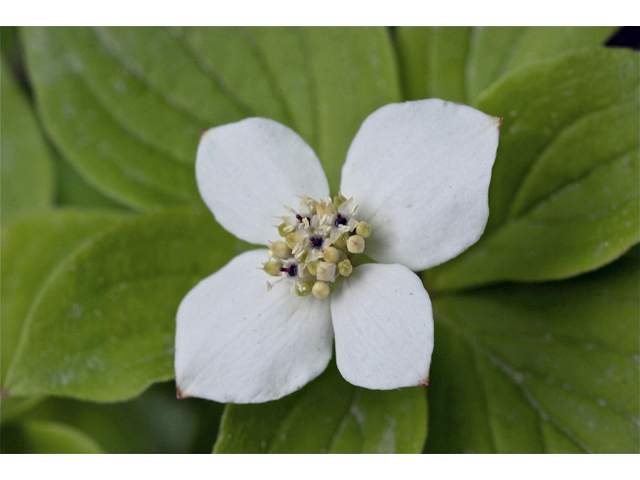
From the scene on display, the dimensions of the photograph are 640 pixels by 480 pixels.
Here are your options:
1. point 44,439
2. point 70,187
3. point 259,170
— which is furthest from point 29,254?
point 259,170

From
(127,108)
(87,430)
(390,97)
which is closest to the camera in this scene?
(390,97)

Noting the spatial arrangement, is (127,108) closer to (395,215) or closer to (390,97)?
(390,97)

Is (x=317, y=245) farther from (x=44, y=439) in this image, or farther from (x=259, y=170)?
(x=44, y=439)

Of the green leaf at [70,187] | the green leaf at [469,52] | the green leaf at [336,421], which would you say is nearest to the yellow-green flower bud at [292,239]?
the green leaf at [336,421]

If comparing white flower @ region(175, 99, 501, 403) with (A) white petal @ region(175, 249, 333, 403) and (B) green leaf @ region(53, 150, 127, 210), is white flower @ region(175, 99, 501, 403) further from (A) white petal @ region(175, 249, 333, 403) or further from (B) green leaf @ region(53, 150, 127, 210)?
(B) green leaf @ region(53, 150, 127, 210)

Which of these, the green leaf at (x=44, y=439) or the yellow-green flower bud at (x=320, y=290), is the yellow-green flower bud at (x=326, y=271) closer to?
the yellow-green flower bud at (x=320, y=290)

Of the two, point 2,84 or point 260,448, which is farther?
point 2,84
